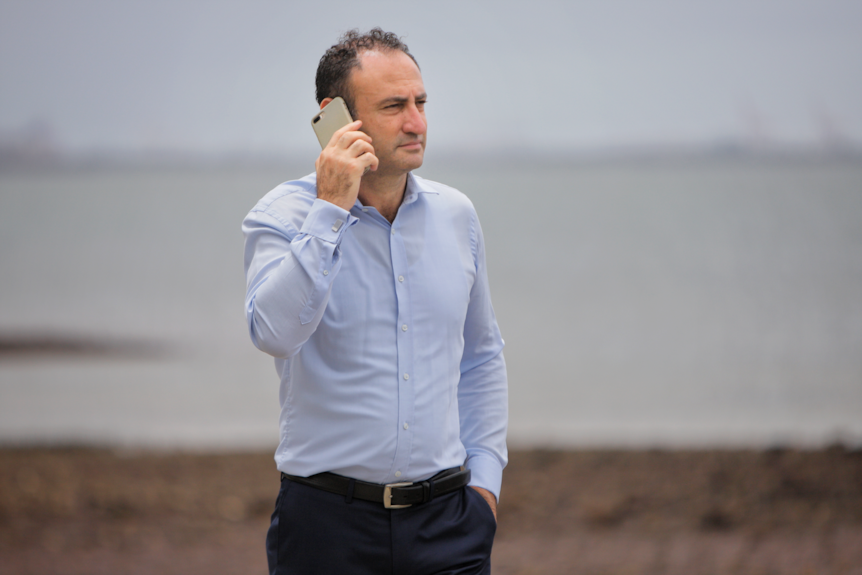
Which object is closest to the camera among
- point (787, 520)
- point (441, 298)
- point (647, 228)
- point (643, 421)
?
point (441, 298)

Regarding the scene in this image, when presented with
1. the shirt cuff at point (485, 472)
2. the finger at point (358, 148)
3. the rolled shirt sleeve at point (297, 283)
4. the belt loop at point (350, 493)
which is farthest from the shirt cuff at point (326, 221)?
the shirt cuff at point (485, 472)

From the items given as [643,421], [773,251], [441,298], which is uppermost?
[441,298]

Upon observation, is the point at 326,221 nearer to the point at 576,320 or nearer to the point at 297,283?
the point at 297,283

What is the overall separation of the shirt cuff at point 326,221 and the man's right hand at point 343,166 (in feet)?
0.08

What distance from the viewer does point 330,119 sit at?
5.42 ft

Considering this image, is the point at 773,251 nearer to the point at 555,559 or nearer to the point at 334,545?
the point at 555,559

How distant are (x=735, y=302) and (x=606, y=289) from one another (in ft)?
7.74

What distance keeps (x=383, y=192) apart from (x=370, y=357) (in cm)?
37

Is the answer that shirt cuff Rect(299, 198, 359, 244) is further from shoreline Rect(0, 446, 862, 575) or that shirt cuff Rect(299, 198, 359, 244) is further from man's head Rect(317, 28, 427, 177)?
shoreline Rect(0, 446, 862, 575)

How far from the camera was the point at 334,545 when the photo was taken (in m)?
1.57

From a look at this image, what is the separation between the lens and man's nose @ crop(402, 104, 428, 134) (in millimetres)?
1613

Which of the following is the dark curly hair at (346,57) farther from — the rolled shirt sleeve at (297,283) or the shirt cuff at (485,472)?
the shirt cuff at (485,472)

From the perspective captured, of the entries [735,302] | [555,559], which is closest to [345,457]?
[555,559]

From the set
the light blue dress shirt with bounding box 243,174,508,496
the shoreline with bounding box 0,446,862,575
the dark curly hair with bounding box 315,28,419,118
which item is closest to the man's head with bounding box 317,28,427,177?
the dark curly hair with bounding box 315,28,419,118
